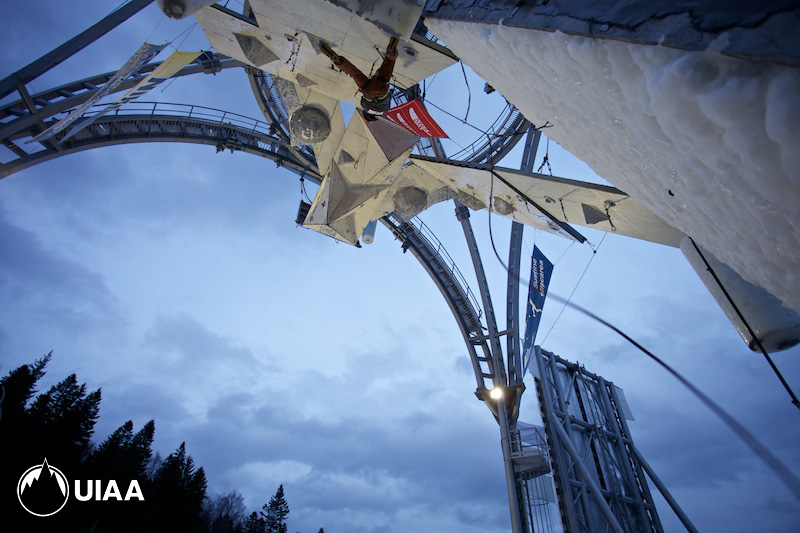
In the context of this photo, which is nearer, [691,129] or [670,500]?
[691,129]

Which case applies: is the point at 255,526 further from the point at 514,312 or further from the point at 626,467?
the point at 626,467

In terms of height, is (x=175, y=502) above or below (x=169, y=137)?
below

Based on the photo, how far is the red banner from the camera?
258 inches

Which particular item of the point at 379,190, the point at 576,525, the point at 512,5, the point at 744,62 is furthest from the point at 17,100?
the point at 576,525

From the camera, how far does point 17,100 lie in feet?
30.8

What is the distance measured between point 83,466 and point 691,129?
53.0 metres

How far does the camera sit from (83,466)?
38.0 metres

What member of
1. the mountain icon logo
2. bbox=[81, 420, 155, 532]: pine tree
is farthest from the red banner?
bbox=[81, 420, 155, 532]: pine tree

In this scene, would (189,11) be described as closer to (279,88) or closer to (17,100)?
(279,88)

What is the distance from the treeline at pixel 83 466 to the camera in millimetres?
30438

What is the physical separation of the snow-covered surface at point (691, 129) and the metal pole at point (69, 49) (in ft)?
32.1

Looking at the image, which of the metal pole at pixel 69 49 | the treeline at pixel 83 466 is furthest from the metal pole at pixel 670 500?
the treeline at pixel 83 466

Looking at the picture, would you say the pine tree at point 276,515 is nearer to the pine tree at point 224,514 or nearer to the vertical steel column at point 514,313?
the pine tree at point 224,514

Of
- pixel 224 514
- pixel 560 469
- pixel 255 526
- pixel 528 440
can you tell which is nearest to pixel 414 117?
pixel 560 469
